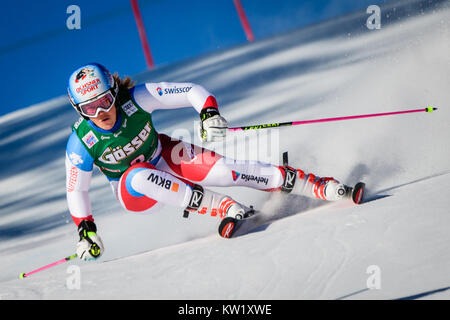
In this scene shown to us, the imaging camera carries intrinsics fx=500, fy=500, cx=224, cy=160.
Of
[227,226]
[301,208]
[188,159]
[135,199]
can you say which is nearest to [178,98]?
[188,159]

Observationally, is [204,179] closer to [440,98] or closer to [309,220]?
[309,220]

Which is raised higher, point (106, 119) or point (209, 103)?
point (209, 103)

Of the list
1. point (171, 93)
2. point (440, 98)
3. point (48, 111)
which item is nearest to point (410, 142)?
point (440, 98)

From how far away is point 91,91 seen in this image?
2.20m

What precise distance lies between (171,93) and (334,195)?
95 cm

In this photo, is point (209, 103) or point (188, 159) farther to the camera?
point (188, 159)

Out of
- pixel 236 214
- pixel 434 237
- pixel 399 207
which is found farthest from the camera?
pixel 236 214

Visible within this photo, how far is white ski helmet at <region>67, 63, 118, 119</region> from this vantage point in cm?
220

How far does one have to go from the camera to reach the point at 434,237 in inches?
69.6

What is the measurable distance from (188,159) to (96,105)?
0.58 metres

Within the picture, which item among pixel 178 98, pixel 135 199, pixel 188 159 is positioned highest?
pixel 178 98

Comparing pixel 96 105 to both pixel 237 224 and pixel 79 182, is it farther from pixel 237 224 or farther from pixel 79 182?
pixel 237 224

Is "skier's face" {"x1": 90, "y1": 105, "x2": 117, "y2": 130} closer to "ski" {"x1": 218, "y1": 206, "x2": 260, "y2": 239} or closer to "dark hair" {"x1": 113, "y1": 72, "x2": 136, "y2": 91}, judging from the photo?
"dark hair" {"x1": 113, "y1": 72, "x2": 136, "y2": 91}

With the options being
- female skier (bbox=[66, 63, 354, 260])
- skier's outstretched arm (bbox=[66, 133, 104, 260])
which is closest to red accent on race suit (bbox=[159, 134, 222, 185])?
female skier (bbox=[66, 63, 354, 260])
